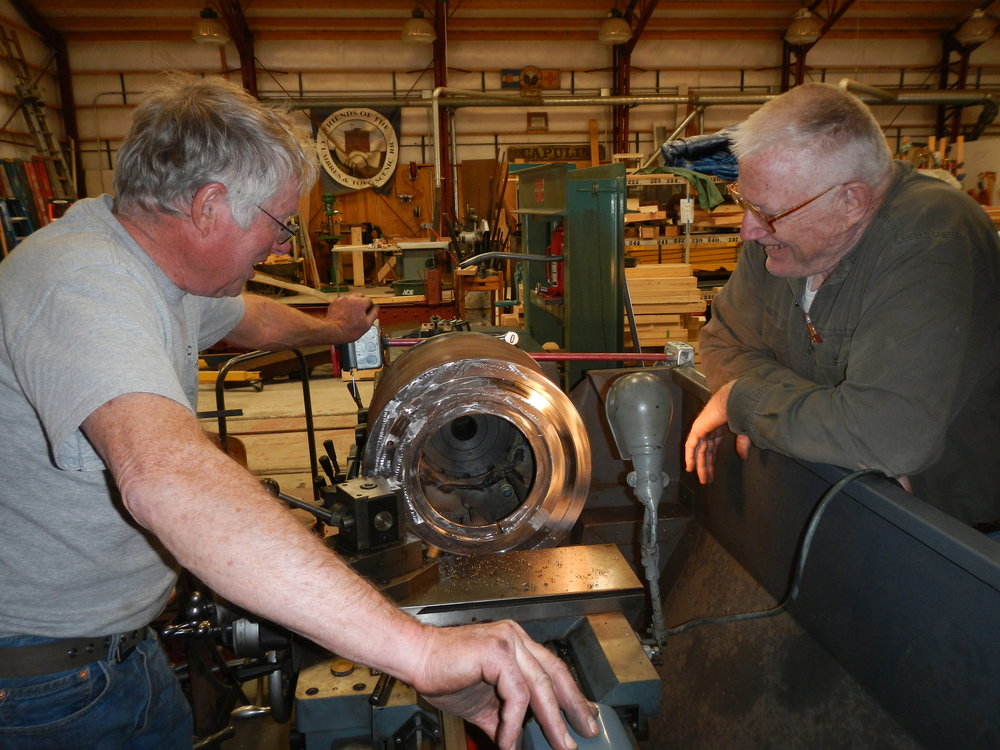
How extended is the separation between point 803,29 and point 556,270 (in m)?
6.85

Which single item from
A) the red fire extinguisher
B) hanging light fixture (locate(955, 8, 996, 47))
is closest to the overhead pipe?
hanging light fixture (locate(955, 8, 996, 47))

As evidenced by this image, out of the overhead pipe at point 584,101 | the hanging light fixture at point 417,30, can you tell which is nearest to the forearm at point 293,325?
the overhead pipe at point 584,101

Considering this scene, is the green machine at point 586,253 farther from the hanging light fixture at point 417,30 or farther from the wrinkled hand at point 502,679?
the hanging light fixture at point 417,30

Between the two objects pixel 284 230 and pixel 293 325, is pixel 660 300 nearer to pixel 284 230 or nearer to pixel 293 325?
pixel 293 325

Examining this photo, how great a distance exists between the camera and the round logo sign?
8367mm

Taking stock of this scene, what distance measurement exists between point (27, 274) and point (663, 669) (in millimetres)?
1389

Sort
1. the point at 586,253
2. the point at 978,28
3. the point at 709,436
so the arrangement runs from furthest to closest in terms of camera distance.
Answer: the point at 978,28 → the point at 586,253 → the point at 709,436

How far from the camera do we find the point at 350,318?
1.68 metres

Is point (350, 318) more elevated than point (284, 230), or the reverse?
point (284, 230)

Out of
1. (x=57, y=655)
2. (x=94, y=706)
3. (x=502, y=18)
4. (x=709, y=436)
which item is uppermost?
(x=502, y=18)

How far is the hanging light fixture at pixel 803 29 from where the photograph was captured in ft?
26.7

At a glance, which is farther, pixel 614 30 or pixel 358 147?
pixel 358 147

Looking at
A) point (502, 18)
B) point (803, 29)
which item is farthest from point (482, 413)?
point (803, 29)

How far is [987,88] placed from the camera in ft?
30.0
